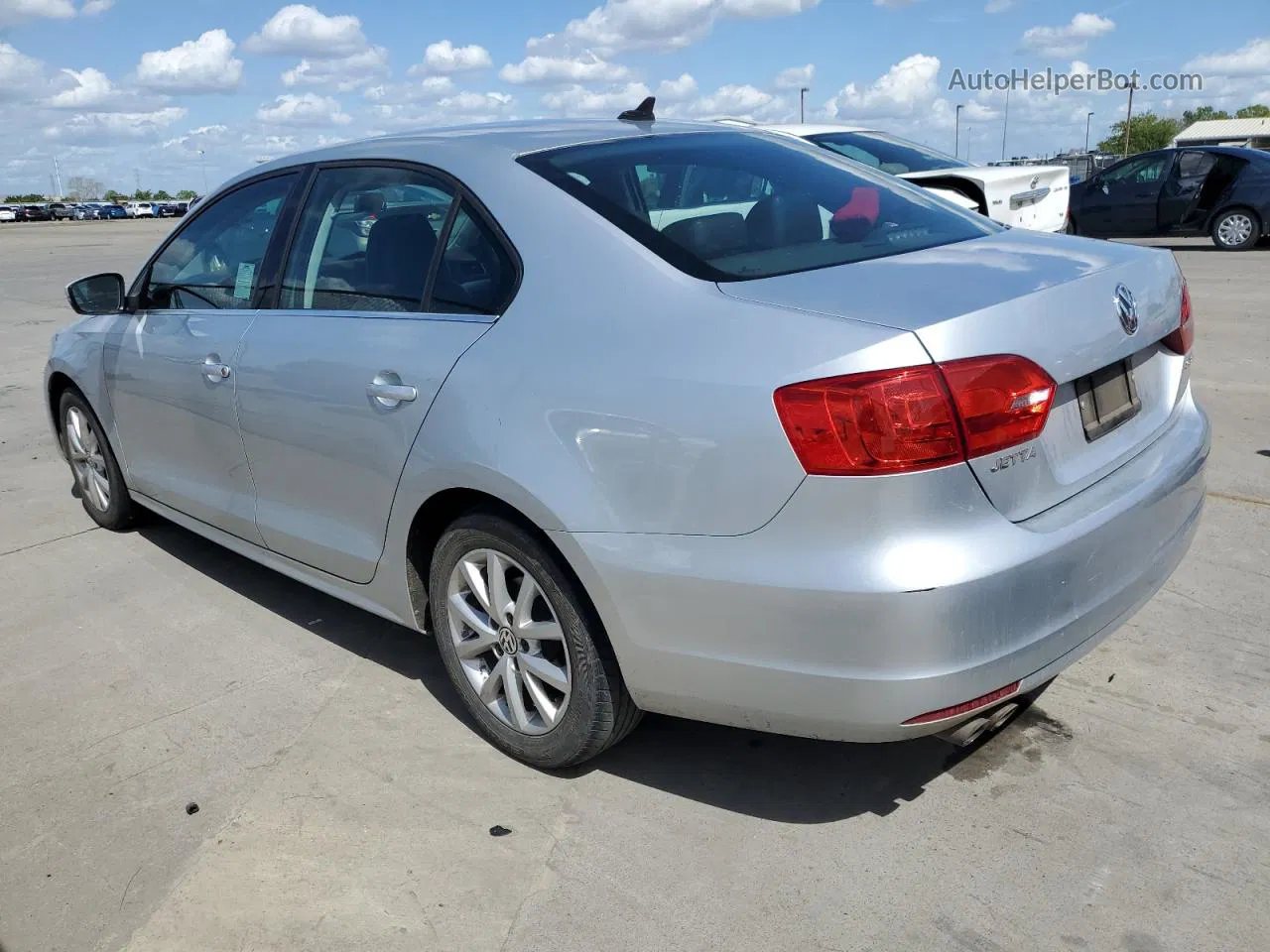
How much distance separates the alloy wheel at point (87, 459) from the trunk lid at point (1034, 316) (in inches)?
150

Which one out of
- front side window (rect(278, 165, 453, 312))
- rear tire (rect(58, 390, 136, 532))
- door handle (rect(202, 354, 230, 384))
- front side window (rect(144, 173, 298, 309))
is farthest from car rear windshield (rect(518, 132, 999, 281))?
rear tire (rect(58, 390, 136, 532))

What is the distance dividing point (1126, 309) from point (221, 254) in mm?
3164

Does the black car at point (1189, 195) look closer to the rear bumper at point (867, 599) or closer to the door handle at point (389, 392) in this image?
the rear bumper at point (867, 599)

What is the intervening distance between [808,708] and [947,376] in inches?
30.3

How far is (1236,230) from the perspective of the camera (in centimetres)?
1542

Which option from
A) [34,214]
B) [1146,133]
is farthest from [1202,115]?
[34,214]

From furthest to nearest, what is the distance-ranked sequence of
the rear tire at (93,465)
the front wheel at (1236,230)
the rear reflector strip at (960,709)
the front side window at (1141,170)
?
1. the front side window at (1141,170)
2. the front wheel at (1236,230)
3. the rear tire at (93,465)
4. the rear reflector strip at (960,709)

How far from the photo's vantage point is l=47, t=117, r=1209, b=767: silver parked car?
2.26m

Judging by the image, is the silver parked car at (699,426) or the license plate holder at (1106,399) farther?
the license plate holder at (1106,399)

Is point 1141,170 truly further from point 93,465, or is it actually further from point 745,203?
point 93,465

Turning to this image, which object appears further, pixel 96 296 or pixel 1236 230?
pixel 1236 230

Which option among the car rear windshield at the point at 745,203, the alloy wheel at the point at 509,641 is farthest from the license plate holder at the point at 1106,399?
the alloy wheel at the point at 509,641

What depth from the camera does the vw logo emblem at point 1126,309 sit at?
2633 mm

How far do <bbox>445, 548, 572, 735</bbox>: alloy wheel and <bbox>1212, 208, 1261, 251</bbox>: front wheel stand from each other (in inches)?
610
